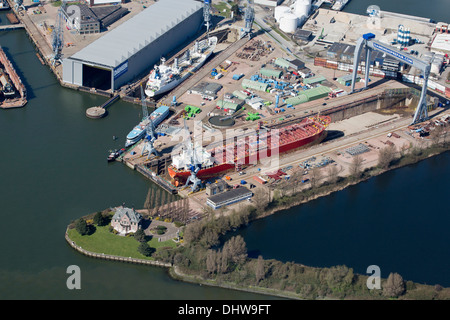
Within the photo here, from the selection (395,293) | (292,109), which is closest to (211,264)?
(395,293)

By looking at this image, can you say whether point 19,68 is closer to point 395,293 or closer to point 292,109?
point 292,109

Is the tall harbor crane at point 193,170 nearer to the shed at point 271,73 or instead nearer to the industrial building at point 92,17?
the shed at point 271,73

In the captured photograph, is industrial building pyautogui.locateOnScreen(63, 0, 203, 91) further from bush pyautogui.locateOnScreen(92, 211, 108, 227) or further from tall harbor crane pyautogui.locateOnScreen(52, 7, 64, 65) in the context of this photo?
bush pyautogui.locateOnScreen(92, 211, 108, 227)

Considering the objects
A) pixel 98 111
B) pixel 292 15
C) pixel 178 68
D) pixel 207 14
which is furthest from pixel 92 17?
pixel 292 15

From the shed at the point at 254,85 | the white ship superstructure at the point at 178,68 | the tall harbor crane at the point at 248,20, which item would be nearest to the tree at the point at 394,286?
the shed at the point at 254,85

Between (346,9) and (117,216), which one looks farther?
(346,9)

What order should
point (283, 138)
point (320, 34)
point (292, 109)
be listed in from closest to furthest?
point (283, 138), point (292, 109), point (320, 34)
